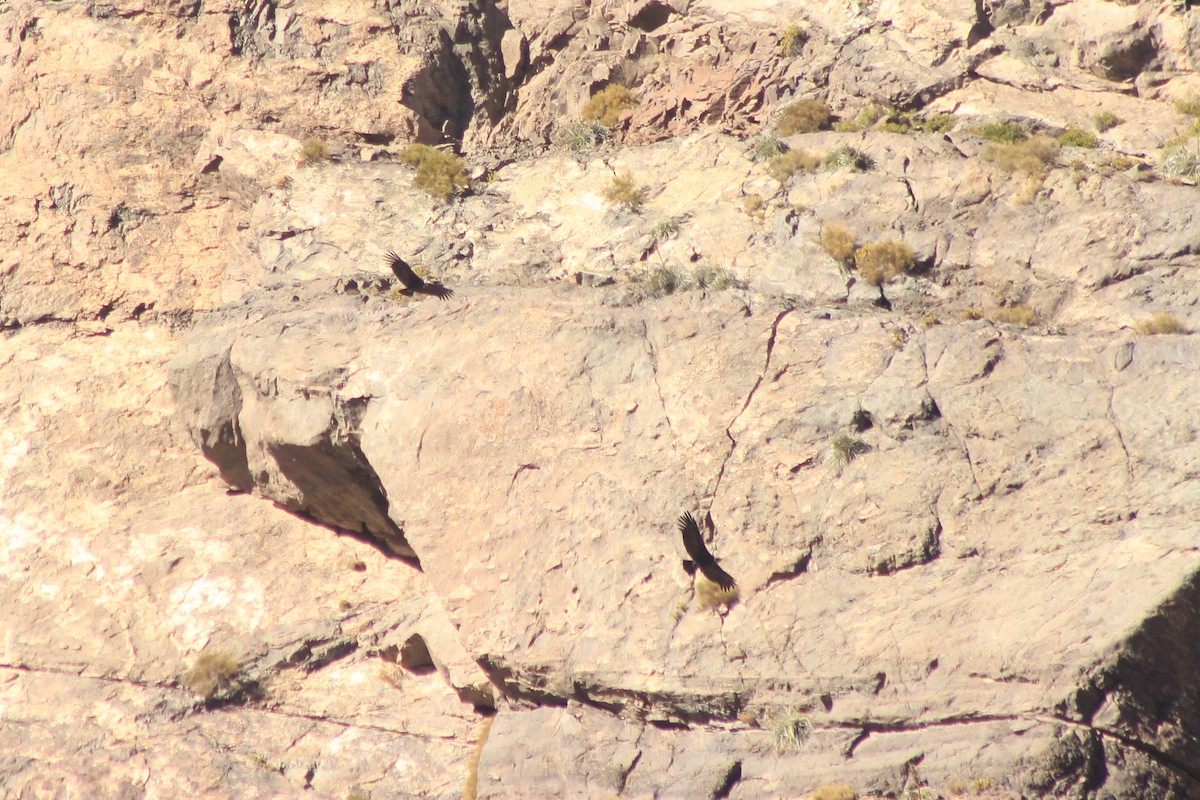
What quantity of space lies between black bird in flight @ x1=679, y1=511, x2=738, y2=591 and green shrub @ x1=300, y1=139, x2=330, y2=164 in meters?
9.11

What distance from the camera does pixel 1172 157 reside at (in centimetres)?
1371

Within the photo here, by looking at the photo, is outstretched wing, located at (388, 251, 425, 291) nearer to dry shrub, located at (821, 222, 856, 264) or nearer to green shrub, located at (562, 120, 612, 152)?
green shrub, located at (562, 120, 612, 152)

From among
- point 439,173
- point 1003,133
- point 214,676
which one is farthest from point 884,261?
point 214,676

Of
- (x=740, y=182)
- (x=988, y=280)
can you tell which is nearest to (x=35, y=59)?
(x=740, y=182)

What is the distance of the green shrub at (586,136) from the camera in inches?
692

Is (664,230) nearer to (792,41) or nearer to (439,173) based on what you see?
(439,173)

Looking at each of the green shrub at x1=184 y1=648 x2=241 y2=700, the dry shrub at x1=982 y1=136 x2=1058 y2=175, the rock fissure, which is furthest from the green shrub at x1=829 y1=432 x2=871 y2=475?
the green shrub at x1=184 y1=648 x2=241 y2=700

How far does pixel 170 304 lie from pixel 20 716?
20.8ft

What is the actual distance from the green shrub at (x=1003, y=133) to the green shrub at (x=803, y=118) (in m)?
2.29

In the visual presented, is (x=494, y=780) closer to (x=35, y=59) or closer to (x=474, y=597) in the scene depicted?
(x=474, y=597)

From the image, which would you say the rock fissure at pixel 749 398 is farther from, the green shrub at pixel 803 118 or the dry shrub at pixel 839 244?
the green shrub at pixel 803 118

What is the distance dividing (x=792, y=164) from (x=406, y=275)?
217 inches

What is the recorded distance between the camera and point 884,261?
547 inches

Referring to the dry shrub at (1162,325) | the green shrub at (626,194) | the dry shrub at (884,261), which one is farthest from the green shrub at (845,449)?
the green shrub at (626,194)
